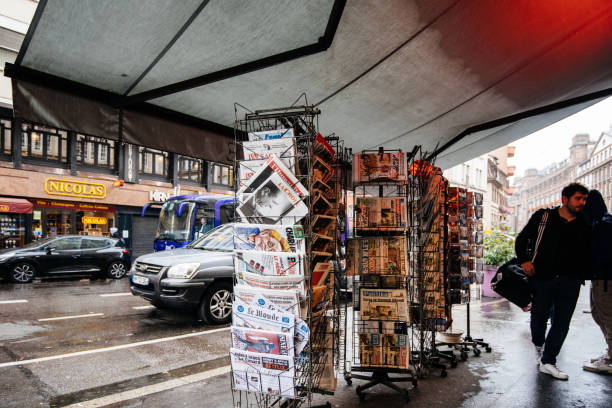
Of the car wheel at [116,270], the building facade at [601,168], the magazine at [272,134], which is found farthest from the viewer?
the building facade at [601,168]

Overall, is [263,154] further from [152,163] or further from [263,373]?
[152,163]

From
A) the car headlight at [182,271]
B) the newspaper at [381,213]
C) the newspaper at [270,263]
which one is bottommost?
the car headlight at [182,271]

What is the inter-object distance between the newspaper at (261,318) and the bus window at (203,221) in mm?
12248

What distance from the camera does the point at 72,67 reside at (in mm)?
3934

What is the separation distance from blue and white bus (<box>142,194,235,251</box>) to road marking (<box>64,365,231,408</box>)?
34.1 ft

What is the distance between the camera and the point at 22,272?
12.7 metres

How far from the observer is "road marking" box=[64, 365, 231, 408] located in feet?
12.3

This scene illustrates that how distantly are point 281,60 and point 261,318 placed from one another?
9.49ft

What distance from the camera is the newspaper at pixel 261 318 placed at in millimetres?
2879

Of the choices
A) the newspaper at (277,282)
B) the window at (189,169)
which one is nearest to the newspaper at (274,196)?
the newspaper at (277,282)

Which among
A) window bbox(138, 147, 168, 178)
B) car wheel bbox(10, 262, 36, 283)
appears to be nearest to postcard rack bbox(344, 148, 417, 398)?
car wheel bbox(10, 262, 36, 283)

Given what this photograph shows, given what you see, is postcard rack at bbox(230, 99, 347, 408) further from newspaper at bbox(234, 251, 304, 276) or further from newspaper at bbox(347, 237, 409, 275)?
newspaper at bbox(347, 237, 409, 275)

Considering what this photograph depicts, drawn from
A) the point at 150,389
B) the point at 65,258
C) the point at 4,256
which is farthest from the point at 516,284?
the point at 4,256

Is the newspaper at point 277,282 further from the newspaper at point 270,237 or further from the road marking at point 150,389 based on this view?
the road marking at point 150,389
